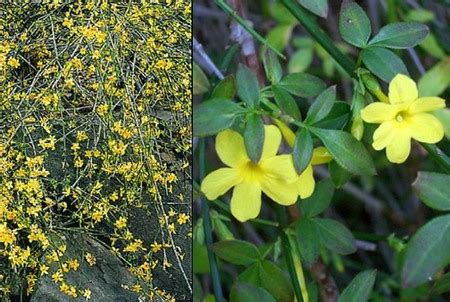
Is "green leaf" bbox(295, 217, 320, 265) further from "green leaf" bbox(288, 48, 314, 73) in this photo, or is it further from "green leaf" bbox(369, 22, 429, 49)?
"green leaf" bbox(288, 48, 314, 73)

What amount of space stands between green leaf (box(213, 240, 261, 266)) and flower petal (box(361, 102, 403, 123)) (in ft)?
0.67

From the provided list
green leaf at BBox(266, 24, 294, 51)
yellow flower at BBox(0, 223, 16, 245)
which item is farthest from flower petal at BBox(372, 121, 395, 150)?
green leaf at BBox(266, 24, 294, 51)

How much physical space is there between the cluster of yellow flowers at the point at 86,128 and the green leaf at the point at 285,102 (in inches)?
3.8

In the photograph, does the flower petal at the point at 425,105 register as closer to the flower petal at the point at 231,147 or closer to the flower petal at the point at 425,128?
the flower petal at the point at 425,128

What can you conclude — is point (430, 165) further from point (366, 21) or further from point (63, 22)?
point (63, 22)

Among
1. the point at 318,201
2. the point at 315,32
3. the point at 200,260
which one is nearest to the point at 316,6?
the point at 315,32

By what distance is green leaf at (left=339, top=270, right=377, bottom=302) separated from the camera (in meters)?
0.78

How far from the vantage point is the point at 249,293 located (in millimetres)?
770

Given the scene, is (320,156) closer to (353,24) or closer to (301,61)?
(353,24)

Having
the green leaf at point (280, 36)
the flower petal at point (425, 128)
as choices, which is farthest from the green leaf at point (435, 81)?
the flower petal at point (425, 128)

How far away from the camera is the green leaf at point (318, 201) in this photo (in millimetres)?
882

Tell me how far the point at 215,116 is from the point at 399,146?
0.59ft

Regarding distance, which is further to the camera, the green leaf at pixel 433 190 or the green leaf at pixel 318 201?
the green leaf at pixel 318 201

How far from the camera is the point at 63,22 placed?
782 millimetres
